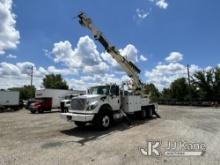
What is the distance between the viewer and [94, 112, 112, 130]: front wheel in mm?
10062

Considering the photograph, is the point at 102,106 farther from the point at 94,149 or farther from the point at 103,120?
the point at 94,149

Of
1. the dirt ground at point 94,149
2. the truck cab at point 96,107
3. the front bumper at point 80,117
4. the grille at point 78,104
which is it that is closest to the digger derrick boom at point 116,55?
the truck cab at point 96,107

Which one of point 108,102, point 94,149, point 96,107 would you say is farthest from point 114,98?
point 94,149

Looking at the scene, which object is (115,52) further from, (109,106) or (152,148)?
(152,148)

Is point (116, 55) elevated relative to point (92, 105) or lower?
elevated

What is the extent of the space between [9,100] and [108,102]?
22.4 metres

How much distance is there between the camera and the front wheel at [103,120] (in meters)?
10.1

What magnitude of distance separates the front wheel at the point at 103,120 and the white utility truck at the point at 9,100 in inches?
846

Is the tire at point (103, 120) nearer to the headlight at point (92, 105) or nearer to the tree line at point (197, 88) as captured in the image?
the headlight at point (92, 105)

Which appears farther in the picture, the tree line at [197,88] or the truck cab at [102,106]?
the tree line at [197,88]

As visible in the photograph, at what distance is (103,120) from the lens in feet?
33.7

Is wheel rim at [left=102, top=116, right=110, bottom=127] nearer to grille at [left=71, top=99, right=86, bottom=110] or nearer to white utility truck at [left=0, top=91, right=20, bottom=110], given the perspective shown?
grille at [left=71, top=99, right=86, bottom=110]

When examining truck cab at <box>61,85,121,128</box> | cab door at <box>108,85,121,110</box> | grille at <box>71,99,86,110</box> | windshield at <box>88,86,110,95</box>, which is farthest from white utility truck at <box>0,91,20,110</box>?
cab door at <box>108,85,121,110</box>

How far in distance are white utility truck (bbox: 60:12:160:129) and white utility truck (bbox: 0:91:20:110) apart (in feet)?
65.9
